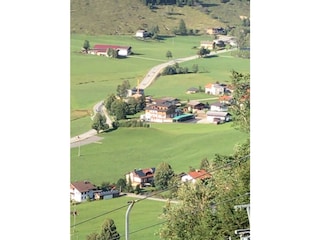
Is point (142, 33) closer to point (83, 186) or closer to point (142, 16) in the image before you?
point (142, 16)

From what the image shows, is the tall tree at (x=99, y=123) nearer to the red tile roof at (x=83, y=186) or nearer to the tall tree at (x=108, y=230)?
the red tile roof at (x=83, y=186)

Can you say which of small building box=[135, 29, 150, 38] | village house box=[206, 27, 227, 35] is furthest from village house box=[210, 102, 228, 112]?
small building box=[135, 29, 150, 38]

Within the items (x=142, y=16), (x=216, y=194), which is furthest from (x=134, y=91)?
(x=216, y=194)

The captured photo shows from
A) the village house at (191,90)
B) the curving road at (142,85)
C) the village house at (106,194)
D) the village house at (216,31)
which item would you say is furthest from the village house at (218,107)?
the village house at (106,194)
